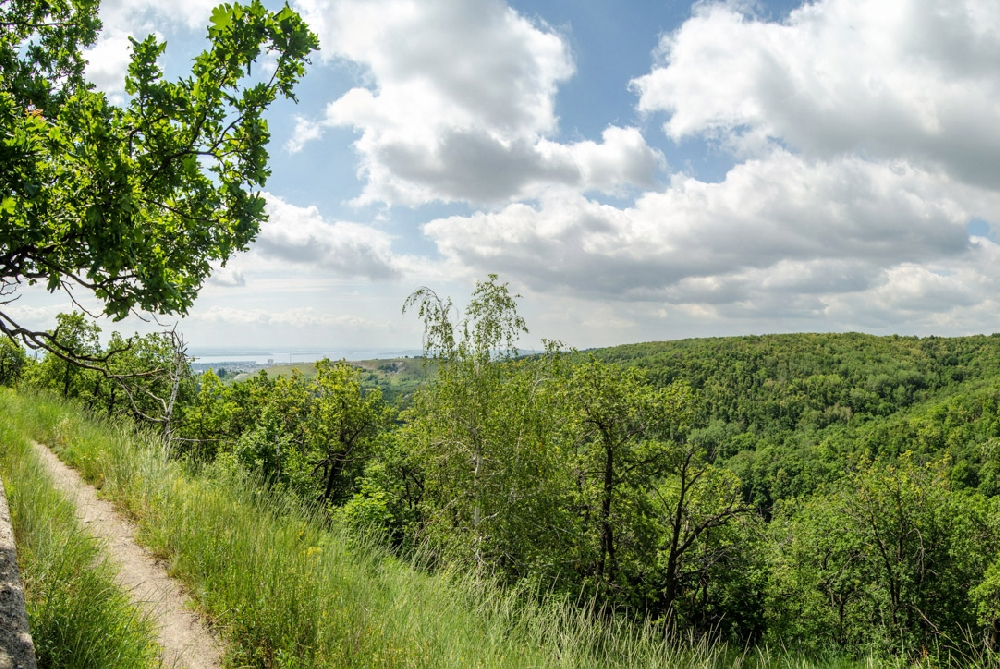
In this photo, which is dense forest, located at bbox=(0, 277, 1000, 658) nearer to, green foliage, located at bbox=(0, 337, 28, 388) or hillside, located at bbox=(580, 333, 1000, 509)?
green foliage, located at bbox=(0, 337, 28, 388)

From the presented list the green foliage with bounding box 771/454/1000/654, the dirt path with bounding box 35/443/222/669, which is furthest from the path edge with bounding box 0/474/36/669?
the green foliage with bounding box 771/454/1000/654

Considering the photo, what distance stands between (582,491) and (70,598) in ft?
44.8

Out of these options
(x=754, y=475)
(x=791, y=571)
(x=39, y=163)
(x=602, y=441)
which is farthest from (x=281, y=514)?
(x=754, y=475)

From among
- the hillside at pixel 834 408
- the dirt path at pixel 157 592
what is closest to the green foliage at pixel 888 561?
the dirt path at pixel 157 592

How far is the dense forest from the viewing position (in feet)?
35.0

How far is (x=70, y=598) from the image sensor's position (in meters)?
3.28

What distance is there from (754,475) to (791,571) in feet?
205

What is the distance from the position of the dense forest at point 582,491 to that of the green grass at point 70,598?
1112 mm

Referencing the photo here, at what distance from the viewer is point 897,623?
20.7 meters

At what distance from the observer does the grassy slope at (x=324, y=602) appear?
141 inches

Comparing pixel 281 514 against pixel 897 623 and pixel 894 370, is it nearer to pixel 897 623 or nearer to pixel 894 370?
pixel 897 623

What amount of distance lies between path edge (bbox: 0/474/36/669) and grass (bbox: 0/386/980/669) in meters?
1.27

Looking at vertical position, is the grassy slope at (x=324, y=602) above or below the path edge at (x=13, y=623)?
below

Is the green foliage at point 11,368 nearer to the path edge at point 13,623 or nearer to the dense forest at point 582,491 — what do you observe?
the dense forest at point 582,491
